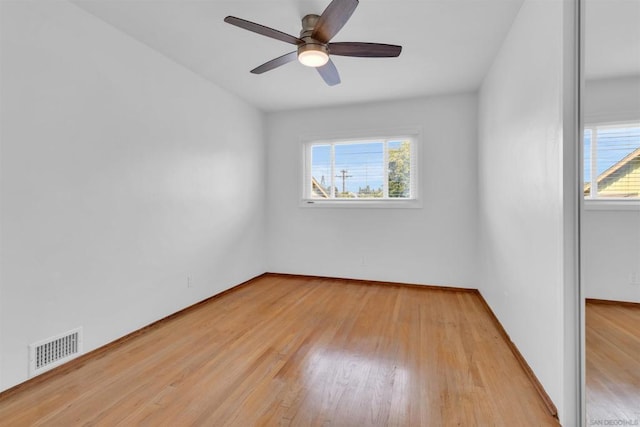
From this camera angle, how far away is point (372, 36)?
2.56m

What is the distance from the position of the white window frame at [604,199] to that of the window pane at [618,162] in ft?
0.05

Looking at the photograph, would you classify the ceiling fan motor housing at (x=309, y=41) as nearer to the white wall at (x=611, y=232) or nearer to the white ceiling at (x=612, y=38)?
the white ceiling at (x=612, y=38)

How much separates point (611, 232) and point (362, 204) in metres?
3.17

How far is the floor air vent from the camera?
1.96 m

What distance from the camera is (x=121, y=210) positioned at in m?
2.53

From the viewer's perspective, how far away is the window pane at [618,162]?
110 centimetres

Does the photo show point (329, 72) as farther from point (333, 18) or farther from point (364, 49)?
point (333, 18)

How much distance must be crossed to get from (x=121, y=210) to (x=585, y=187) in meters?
3.14

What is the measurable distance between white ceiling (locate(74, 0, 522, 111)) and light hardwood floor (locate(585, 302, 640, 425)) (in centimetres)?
210

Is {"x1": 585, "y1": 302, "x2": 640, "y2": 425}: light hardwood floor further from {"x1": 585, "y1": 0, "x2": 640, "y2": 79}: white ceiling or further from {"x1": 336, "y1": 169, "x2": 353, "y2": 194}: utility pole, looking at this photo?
{"x1": 336, "y1": 169, "x2": 353, "y2": 194}: utility pole

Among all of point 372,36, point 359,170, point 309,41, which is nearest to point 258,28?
point 309,41

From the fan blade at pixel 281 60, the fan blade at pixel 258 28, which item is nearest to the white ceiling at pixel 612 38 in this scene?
the fan blade at pixel 258 28

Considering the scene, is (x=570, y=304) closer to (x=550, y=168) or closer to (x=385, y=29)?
(x=550, y=168)

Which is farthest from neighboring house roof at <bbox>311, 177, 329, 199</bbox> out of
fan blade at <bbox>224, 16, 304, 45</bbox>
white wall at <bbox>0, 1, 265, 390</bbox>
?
fan blade at <bbox>224, 16, 304, 45</bbox>
